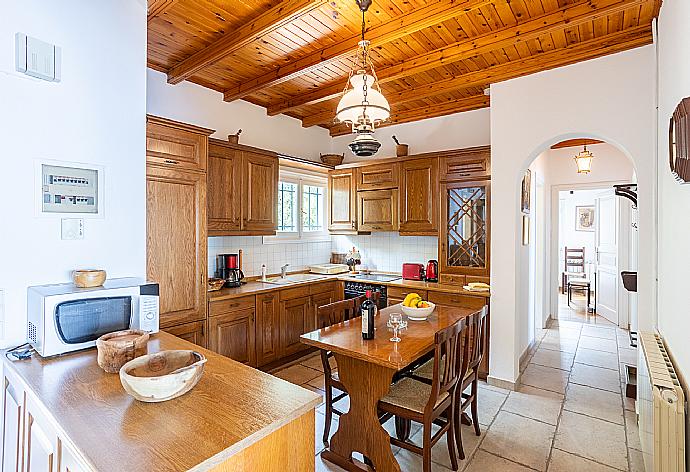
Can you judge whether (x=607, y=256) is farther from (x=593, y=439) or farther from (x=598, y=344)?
(x=593, y=439)

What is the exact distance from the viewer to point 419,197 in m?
A: 4.34

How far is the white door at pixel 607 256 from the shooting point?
237 inches

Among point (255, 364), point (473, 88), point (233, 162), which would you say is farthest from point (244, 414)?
point (473, 88)

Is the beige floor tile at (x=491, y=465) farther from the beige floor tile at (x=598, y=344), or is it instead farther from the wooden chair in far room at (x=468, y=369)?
the beige floor tile at (x=598, y=344)

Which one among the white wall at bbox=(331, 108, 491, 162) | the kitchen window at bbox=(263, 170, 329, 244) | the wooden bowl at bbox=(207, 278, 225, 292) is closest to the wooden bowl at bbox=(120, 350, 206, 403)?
the wooden bowl at bbox=(207, 278, 225, 292)

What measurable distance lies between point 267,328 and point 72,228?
219 centimetres

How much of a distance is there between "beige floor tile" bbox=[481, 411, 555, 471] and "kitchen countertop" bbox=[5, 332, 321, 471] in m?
1.90

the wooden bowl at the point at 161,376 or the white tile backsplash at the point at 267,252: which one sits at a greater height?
the white tile backsplash at the point at 267,252

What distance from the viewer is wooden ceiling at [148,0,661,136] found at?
2.53 m

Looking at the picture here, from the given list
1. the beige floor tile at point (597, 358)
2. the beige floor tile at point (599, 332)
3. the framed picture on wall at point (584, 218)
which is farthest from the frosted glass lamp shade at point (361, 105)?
the framed picture on wall at point (584, 218)

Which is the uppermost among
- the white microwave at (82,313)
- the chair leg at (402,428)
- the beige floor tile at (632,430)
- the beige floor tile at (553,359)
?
the white microwave at (82,313)

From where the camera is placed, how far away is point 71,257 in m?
2.00

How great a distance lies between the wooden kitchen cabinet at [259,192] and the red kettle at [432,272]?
191 cm

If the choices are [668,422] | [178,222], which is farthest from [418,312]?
[178,222]
